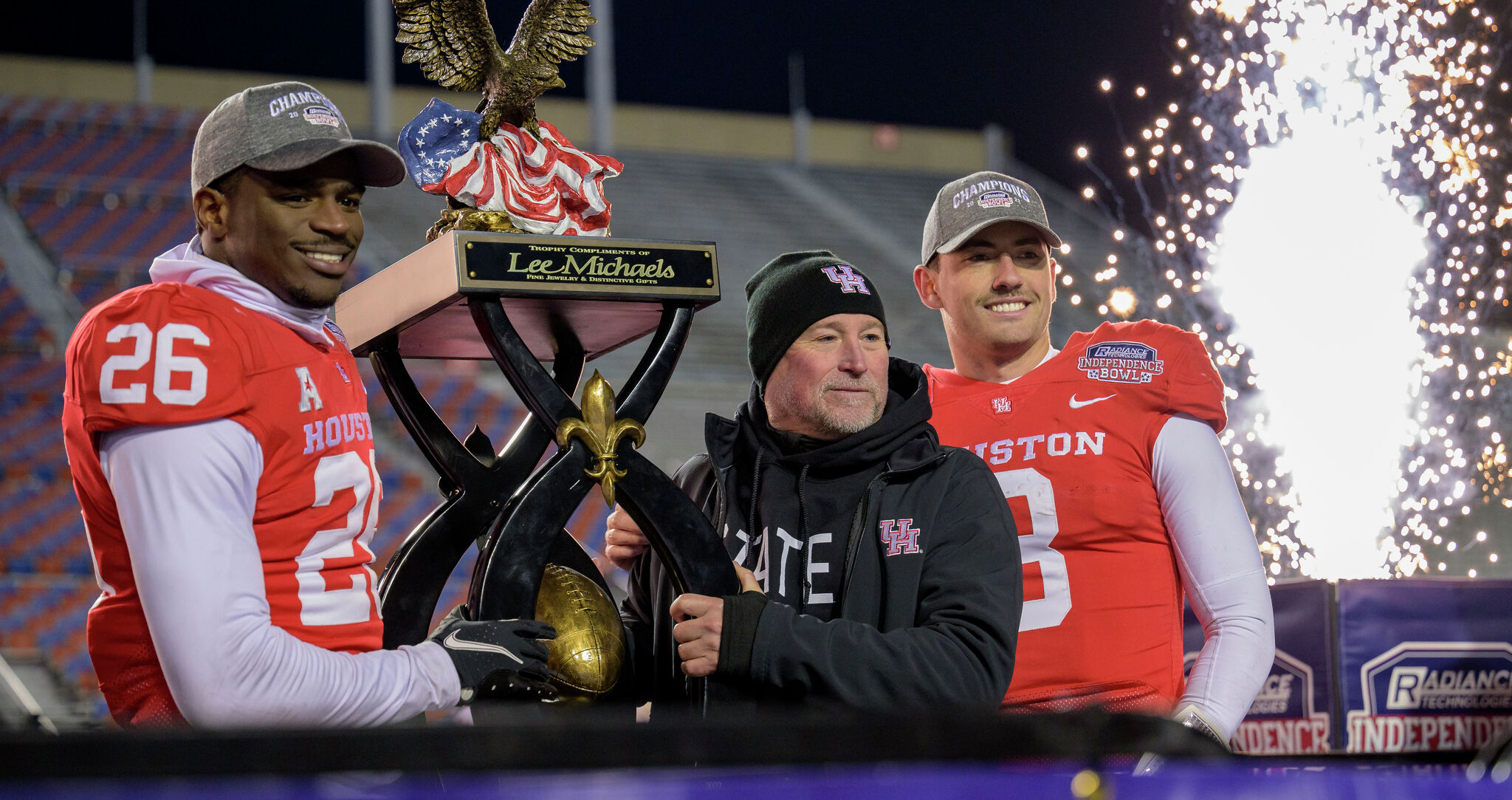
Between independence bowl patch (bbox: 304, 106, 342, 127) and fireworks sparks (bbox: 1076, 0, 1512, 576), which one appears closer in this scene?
independence bowl patch (bbox: 304, 106, 342, 127)

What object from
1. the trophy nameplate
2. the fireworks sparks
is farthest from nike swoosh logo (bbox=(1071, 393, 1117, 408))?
the fireworks sparks

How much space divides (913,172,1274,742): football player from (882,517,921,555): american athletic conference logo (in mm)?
439

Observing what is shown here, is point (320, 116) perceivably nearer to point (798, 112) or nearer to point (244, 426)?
point (244, 426)

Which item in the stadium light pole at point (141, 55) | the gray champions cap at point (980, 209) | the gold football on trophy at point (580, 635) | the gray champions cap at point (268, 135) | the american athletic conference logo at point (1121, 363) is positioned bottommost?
the gold football on trophy at point (580, 635)

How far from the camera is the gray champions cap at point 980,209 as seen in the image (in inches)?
86.7

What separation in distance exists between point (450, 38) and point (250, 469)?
766 mm

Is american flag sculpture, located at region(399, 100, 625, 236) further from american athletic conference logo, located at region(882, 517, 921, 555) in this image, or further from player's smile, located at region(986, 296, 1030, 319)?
player's smile, located at region(986, 296, 1030, 319)

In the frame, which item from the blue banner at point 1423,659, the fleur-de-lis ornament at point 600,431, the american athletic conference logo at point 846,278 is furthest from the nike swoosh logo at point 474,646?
the blue banner at point 1423,659

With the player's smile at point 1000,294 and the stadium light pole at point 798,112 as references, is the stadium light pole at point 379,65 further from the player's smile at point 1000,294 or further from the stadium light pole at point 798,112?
the player's smile at point 1000,294

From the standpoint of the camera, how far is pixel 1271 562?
442cm

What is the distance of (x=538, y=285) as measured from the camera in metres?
1.59

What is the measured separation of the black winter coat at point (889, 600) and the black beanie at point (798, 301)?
9cm

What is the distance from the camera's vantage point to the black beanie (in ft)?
6.16

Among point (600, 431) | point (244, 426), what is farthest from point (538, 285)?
point (244, 426)
